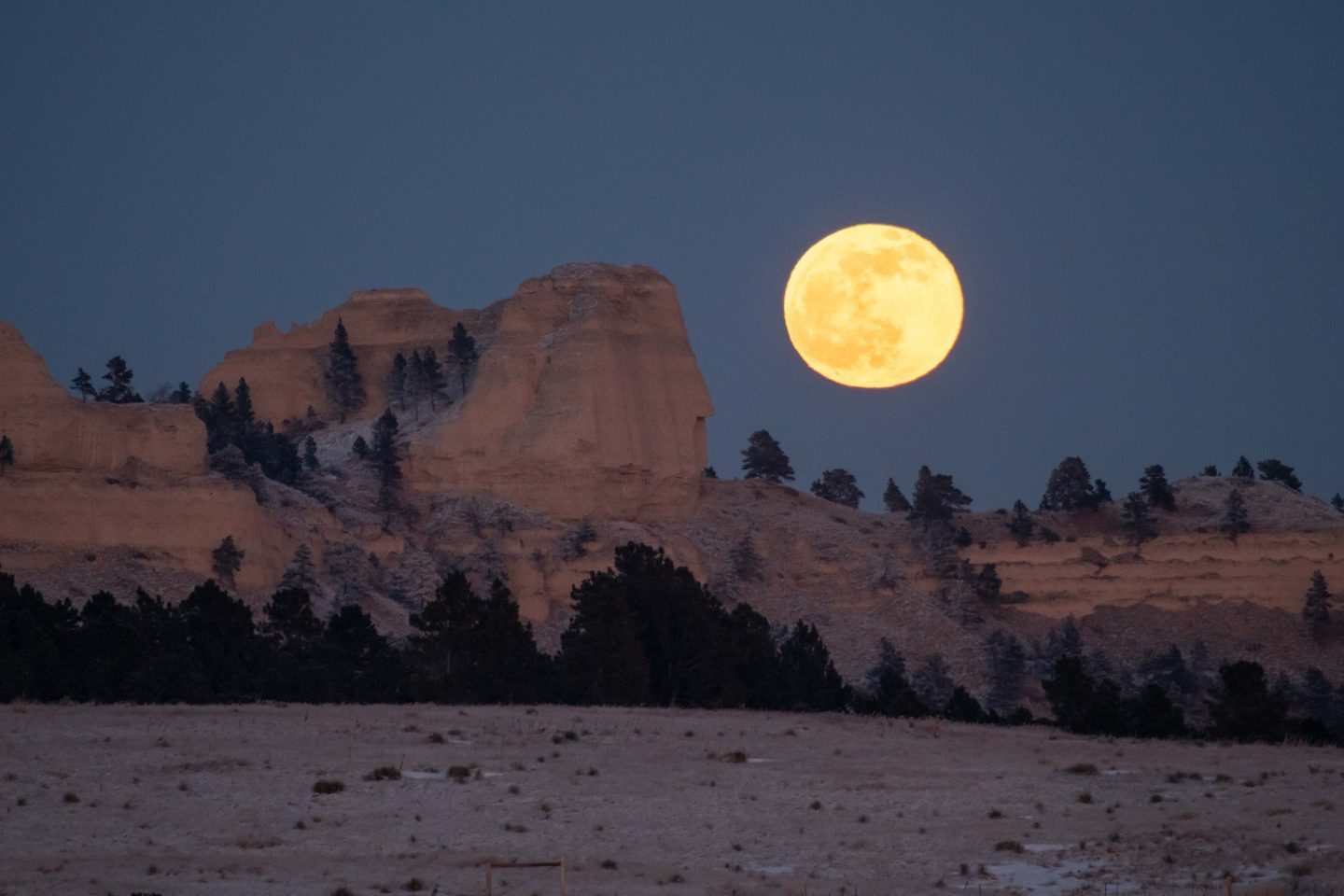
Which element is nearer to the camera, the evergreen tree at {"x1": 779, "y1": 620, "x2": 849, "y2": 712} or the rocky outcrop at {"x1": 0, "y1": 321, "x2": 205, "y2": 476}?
the evergreen tree at {"x1": 779, "y1": 620, "x2": 849, "y2": 712}

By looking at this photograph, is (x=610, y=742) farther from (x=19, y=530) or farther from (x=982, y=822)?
(x=19, y=530)

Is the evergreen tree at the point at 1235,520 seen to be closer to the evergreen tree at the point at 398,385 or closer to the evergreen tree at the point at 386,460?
the evergreen tree at the point at 386,460

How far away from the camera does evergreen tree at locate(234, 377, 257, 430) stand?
100225 millimetres

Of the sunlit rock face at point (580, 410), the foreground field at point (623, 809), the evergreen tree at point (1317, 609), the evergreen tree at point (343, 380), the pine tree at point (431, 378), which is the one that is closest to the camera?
the foreground field at point (623, 809)

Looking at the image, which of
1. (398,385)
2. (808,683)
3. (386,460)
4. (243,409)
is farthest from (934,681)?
(243,409)

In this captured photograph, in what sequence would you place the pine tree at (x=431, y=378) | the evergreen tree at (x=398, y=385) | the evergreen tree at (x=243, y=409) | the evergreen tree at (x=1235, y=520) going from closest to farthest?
the evergreen tree at (x=1235, y=520), the evergreen tree at (x=243, y=409), the pine tree at (x=431, y=378), the evergreen tree at (x=398, y=385)

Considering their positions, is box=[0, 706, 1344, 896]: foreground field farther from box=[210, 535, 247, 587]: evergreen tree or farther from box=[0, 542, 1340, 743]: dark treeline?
box=[210, 535, 247, 587]: evergreen tree

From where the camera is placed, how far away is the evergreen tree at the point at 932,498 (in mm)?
94562

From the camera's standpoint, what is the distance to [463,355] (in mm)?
106250

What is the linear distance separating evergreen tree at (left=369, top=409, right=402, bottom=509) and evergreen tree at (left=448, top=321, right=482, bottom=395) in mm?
10139

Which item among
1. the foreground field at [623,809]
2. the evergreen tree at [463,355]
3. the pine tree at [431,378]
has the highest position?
the evergreen tree at [463,355]

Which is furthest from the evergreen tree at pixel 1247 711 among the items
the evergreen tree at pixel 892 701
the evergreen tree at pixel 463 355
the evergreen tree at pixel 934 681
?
the evergreen tree at pixel 463 355

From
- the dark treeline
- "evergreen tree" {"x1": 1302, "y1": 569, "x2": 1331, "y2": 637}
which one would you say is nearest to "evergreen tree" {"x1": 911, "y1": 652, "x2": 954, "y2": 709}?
the dark treeline

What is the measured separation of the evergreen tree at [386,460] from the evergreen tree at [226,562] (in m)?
14.6
